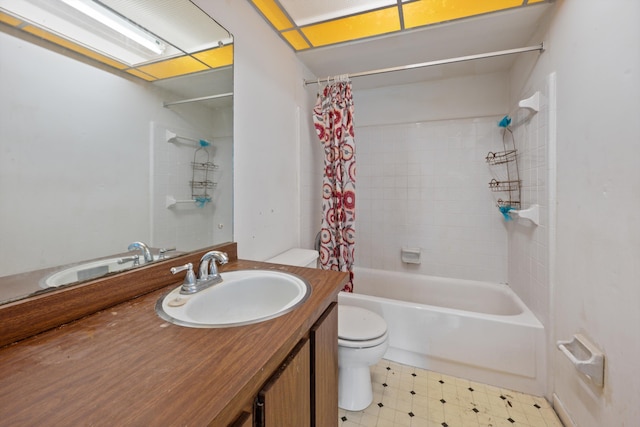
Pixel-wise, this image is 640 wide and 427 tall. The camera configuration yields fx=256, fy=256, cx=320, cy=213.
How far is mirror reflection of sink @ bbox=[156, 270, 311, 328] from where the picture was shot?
2.71 feet

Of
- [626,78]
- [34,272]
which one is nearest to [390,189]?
[626,78]

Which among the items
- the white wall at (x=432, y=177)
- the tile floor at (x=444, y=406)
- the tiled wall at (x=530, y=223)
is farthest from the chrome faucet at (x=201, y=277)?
the white wall at (x=432, y=177)

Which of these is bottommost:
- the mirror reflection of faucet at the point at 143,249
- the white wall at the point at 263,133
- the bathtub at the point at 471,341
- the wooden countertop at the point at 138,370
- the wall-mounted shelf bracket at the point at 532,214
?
the bathtub at the point at 471,341

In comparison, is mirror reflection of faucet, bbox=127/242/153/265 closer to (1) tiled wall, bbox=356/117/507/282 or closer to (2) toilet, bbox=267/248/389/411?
(2) toilet, bbox=267/248/389/411

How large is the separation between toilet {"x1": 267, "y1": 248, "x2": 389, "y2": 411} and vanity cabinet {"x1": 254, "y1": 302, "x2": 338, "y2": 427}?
35 cm

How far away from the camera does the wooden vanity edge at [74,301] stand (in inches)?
23.1

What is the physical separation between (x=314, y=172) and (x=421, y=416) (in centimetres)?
184

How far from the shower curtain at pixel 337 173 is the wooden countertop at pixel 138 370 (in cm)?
133

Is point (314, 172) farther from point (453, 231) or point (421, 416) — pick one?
point (421, 416)

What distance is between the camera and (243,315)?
100 centimetres

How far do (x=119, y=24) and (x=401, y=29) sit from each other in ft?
5.06

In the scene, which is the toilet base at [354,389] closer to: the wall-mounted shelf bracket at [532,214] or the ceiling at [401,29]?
the wall-mounted shelf bracket at [532,214]

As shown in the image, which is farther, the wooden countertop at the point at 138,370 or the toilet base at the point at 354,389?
the toilet base at the point at 354,389

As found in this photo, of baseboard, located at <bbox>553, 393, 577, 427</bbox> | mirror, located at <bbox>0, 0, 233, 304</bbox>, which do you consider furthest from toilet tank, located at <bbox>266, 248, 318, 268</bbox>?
baseboard, located at <bbox>553, 393, 577, 427</bbox>
